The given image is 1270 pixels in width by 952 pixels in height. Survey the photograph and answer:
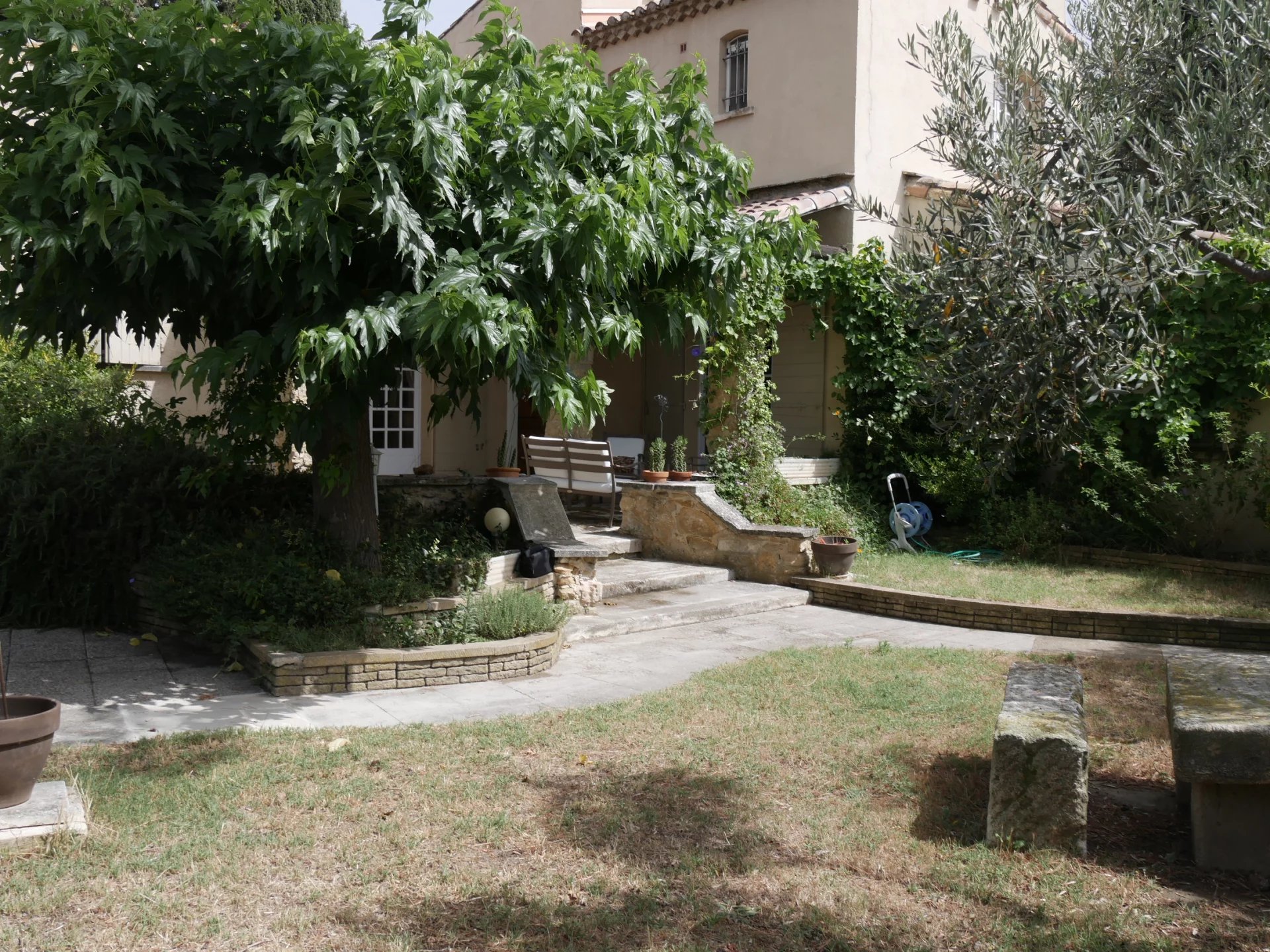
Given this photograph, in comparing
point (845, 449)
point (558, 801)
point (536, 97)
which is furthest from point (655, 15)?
point (558, 801)

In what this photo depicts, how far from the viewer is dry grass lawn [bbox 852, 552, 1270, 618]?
9.78 m

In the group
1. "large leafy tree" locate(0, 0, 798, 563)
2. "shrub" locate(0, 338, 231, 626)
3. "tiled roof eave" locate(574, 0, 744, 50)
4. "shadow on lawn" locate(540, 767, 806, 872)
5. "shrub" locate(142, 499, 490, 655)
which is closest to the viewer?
"shadow on lawn" locate(540, 767, 806, 872)

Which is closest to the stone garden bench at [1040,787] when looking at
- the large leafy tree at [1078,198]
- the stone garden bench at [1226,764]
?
the stone garden bench at [1226,764]

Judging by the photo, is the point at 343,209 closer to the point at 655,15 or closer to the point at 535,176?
the point at 535,176

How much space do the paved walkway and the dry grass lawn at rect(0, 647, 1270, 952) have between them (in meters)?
0.46

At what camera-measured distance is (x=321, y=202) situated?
19.7 ft

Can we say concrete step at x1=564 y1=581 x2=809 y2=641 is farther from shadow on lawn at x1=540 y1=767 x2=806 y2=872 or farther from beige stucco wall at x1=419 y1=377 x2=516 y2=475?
beige stucco wall at x1=419 y1=377 x2=516 y2=475

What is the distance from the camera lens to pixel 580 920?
3.92 m

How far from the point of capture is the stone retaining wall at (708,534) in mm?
11289

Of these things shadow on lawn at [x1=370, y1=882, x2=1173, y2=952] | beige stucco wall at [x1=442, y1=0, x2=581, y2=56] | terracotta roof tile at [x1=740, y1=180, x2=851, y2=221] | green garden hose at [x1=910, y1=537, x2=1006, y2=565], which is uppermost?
beige stucco wall at [x1=442, y1=0, x2=581, y2=56]

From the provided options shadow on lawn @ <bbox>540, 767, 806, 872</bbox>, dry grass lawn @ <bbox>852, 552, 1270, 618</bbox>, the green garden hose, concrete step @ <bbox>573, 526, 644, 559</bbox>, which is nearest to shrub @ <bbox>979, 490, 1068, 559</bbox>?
the green garden hose

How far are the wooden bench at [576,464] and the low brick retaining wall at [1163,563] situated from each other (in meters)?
5.29

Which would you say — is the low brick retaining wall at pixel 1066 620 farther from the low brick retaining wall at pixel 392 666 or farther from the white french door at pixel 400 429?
the white french door at pixel 400 429

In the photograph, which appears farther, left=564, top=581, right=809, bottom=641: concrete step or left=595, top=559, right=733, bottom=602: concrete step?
left=595, top=559, right=733, bottom=602: concrete step
